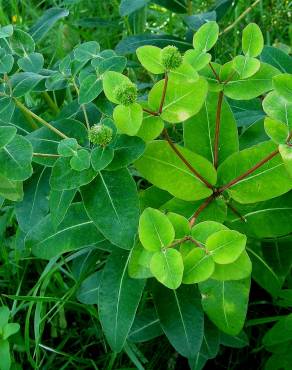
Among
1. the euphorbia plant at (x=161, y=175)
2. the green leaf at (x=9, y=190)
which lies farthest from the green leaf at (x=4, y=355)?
the green leaf at (x=9, y=190)

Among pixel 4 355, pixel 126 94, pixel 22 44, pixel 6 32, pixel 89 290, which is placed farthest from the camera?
pixel 89 290

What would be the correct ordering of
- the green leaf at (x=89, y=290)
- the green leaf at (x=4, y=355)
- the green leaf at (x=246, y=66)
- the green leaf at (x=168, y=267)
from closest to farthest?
the green leaf at (x=168, y=267)
the green leaf at (x=246, y=66)
the green leaf at (x=4, y=355)
the green leaf at (x=89, y=290)

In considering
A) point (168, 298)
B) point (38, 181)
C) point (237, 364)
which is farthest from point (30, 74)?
point (237, 364)

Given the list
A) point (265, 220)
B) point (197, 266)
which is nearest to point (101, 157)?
point (197, 266)

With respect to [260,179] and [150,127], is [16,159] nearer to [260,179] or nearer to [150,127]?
[150,127]

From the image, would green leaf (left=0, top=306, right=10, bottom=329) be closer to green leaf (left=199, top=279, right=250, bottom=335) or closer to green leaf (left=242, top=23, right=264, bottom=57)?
green leaf (left=199, top=279, right=250, bottom=335)

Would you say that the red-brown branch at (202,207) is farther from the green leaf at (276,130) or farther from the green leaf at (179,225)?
the green leaf at (276,130)

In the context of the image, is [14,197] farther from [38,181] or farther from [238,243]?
[238,243]
